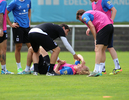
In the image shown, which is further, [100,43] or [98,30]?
[98,30]

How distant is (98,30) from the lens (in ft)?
20.7

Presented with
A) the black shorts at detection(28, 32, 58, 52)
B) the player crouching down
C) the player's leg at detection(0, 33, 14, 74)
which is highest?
the black shorts at detection(28, 32, 58, 52)

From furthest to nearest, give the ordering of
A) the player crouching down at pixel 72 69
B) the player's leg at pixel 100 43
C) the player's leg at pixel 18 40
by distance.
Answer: the player's leg at pixel 18 40
the player crouching down at pixel 72 69
the player's leg at pixel 100 43

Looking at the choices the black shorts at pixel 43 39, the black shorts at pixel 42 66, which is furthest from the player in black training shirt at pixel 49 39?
the black shorts at pixel 42 66

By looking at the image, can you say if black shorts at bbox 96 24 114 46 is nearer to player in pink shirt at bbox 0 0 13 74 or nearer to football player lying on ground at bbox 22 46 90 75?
football player lying on ground at bbox 22 46 90 75

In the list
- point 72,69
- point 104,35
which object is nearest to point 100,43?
point 104,35

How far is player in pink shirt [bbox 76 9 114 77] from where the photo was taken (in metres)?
6.20

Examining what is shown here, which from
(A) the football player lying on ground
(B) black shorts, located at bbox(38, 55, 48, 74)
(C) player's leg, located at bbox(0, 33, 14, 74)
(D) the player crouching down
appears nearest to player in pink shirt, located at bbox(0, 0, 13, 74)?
(C) player's leg, located at bbox(0, 33, 14, 74)

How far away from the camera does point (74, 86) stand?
4.76 meters

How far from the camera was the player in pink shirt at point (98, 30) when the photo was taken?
620cm

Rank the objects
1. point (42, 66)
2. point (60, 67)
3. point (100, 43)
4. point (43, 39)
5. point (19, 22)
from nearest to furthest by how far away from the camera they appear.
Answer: point (100, 43), point (43, 39), point (42, 66), point (60, 67), point (19, 22)

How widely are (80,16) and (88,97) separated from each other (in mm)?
3010

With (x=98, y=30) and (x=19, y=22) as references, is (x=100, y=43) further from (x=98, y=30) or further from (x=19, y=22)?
(x=19, y=22)

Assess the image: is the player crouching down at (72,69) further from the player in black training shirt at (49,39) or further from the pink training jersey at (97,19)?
the pink training jersey at (97,19)
